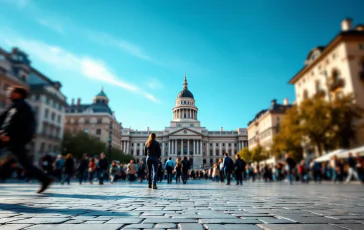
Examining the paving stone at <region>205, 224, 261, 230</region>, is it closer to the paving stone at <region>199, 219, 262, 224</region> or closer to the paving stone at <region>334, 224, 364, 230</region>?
the paving stone at <region>199, 219, 262, 224</region>

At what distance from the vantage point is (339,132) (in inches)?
1129

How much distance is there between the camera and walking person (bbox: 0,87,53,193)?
4773mm

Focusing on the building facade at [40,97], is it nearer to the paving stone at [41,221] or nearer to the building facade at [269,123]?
the paving stone at [41,221]

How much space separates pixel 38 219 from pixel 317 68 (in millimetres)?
40094

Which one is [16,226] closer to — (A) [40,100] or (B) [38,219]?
(B) [38,219]

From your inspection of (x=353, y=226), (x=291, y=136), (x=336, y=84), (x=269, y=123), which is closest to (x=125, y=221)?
(x=353, y=226)

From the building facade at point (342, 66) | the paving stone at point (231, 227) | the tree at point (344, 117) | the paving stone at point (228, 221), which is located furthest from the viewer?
the building facade at point (342, 66)

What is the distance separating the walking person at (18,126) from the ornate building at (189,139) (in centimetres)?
9154

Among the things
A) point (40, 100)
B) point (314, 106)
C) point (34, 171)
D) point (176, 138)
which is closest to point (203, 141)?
point (176, 138)

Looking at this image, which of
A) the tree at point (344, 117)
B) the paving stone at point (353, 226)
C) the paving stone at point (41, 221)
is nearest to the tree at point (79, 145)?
the tree at point (344, 117)

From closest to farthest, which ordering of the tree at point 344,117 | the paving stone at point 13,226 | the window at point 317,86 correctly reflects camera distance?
the paving stone at point 13,226
the tree at point 344,117
the window at point 317,86

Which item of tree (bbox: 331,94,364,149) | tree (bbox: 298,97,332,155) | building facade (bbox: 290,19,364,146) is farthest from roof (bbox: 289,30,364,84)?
tree (bbox: 331,94,364,149)

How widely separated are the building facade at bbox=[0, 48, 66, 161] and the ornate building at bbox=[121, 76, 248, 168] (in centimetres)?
5130

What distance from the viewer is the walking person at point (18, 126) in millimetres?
4773
